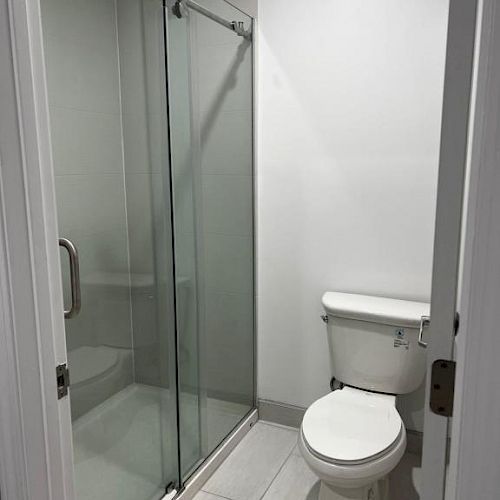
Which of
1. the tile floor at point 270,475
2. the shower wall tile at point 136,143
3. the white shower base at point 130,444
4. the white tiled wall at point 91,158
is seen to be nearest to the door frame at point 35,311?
the white shower base at point 130,444

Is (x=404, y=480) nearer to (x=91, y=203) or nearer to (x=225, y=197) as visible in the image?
(x=225, y=197)

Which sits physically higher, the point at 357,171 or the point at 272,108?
the point at 272,108

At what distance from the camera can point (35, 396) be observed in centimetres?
93

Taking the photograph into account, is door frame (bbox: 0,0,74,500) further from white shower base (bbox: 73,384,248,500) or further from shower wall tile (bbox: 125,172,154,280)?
shower wall tile (bbox: 125,172,154,280)

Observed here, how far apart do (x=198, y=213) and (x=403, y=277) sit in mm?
924

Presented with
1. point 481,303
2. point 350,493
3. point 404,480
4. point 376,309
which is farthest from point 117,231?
point 481,303

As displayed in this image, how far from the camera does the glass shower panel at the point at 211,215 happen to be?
1930 millimetres

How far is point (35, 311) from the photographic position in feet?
2.96

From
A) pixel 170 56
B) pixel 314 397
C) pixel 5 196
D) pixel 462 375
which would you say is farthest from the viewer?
pixel 314 397

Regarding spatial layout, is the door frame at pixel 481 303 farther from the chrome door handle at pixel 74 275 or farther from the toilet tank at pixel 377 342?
the toilet tank at pixel 377 342

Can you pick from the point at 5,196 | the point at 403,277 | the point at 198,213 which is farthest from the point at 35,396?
the point at 403,277

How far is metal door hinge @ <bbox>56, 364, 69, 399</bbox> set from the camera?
0.97 metres

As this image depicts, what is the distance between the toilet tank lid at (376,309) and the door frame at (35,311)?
123cm

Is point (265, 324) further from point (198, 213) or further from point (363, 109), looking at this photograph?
point (363, 109)
